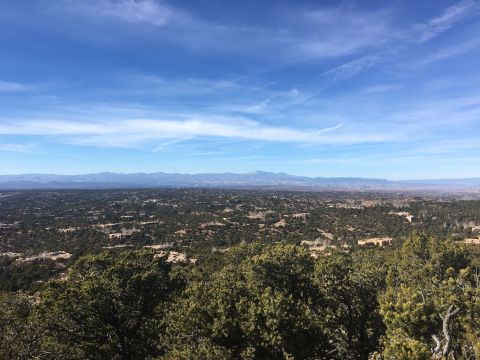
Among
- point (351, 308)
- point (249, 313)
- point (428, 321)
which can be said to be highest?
point (428, 321)

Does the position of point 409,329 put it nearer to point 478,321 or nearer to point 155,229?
point 478,321

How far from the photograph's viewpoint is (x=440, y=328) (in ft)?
49.6

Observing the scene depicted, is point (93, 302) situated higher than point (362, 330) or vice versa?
point (93, 302)

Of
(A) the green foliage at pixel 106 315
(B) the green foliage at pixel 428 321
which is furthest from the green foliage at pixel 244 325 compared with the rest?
(A) the green foliage at pixel 106 315

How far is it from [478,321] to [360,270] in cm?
1036

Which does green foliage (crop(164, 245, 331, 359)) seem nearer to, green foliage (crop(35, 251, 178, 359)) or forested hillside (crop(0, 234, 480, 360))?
forested hillside (crop(0, 234, 480, 360))

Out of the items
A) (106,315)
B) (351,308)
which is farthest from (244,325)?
(106,315)

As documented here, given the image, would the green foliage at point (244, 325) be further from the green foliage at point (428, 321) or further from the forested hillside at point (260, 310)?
the green foliage at point (428, 321)

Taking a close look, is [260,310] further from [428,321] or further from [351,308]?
[351,308]

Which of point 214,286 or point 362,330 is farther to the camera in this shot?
point 362,330

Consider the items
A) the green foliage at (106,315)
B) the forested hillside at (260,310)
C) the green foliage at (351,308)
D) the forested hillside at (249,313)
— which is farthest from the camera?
the green foliage at (351,308)

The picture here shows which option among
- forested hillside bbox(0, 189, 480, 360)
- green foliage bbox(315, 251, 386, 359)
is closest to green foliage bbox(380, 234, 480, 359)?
forested hillside bbox(0, 189, 480, 360)

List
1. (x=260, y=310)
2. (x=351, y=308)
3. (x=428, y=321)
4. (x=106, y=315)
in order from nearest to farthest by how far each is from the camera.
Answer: (x=428, y=321)
(x=260, y=310)
(x=106, y=315)
(x=351, y=308)

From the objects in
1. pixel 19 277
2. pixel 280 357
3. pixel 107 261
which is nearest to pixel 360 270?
pixel 280 357
